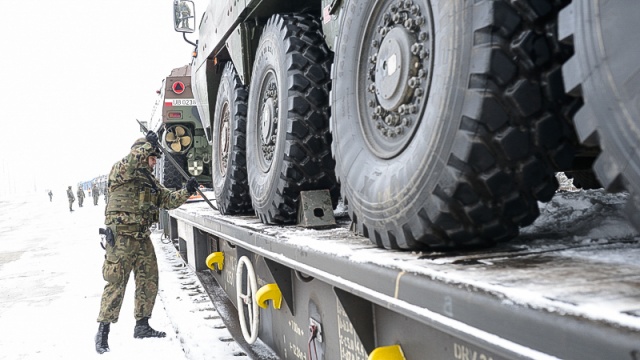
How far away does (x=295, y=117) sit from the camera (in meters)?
2.79

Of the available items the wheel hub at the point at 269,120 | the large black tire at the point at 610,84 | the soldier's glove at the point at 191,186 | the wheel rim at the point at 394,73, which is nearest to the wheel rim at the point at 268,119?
the wheel hub at the point at 269,120

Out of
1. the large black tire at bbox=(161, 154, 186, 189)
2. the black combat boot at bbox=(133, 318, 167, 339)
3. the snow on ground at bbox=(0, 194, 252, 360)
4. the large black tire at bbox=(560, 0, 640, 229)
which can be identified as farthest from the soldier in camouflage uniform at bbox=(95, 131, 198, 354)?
the large black tire at bbox=(161, 154, 186, 189)

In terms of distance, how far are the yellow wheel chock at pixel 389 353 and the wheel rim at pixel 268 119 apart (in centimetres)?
160

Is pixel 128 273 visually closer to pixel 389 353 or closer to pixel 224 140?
pixel 224 140

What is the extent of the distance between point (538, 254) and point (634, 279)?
0.37 metres

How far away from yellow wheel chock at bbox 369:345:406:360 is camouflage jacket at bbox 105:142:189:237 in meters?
3.18

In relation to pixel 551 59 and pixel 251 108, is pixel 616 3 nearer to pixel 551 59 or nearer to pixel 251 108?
pixel 551 59

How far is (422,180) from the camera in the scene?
1603mm

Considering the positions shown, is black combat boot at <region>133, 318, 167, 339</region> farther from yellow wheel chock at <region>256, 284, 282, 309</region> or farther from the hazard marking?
the hazard marking

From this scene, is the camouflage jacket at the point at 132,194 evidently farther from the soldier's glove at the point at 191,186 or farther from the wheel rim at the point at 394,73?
the wheel rim at the point at 394,73

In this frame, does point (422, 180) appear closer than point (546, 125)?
No

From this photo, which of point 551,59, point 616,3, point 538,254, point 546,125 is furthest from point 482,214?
point 616,3

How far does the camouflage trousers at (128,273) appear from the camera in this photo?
170 inches

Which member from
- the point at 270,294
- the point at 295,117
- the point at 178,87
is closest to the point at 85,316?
the point at 270,294
